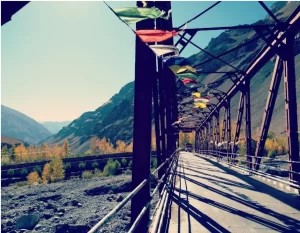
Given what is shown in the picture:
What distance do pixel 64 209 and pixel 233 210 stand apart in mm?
21302

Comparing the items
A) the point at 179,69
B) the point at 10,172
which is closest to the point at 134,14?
the point at 179,69

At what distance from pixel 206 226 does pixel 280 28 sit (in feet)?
24.6

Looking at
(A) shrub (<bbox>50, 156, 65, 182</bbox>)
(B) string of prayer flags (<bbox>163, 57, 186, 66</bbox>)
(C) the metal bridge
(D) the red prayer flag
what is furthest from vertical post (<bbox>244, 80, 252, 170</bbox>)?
(A) shrub (<bbox>50, 156, 65, 182</bbox>)

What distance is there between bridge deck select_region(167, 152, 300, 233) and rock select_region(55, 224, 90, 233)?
10262 millimetres

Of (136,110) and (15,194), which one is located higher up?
(136,110)

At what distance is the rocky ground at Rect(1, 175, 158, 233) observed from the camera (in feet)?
64.0

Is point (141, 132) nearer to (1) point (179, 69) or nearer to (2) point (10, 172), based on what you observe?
(1) point (179, 69)

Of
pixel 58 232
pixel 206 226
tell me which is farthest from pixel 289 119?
pixel 58 232

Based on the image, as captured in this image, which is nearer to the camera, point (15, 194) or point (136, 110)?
point (136, 110)

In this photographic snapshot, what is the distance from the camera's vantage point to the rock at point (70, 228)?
19.0 m

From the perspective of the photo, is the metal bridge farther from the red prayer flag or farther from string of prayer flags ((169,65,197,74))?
string of prayer flags ((169,65,197,74))

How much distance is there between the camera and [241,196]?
1020cm

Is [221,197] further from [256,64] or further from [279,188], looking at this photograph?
[256,64]

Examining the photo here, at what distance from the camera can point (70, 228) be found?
19.5 metres
